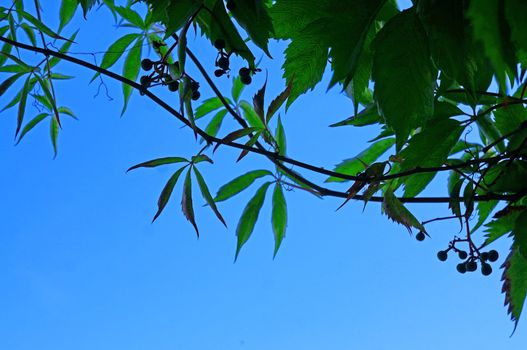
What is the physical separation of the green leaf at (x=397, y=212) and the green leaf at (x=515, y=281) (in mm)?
98

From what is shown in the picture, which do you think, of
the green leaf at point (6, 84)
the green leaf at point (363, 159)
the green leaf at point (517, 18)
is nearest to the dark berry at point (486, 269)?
the green leaf at point (363, 159)

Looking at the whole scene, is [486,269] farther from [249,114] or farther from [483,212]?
[249,114]

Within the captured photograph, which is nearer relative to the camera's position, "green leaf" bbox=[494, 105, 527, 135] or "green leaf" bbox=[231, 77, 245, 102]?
"green leaf" bbox=[494, 105, 527, 135]

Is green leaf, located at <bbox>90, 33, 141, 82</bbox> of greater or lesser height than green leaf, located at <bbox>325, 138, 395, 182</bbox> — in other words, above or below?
above

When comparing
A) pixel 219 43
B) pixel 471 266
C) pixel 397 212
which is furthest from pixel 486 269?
pixel 219 43

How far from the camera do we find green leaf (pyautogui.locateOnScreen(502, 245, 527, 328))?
24.8 inches

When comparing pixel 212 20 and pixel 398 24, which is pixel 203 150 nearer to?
pixel 212 20

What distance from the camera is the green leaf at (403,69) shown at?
0.40 metres

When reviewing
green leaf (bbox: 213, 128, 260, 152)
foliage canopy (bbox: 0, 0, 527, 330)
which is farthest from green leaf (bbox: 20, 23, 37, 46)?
green leaf (bbox: 213, 128, 260, 152)

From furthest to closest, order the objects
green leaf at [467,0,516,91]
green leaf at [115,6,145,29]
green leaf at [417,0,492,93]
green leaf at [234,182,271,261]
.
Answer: green leaf at [115,6,145,29]
green leaf at [234,182,271,261]
green leaf at [417,0,492,93]
green leaf at [467,0,516,91]

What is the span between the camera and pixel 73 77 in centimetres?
110

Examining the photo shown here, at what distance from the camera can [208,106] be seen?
37.5 inches

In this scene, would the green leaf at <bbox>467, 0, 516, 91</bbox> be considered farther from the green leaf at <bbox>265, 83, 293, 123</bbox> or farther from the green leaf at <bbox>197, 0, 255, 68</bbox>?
the green leaf at <bbox>265, 83, 293, 123</bbox>

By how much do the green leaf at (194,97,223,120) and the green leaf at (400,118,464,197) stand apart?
1.27 ft
